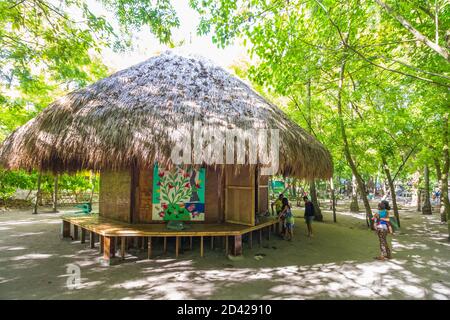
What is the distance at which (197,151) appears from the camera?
5.33 metres

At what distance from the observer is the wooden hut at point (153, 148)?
215 inches

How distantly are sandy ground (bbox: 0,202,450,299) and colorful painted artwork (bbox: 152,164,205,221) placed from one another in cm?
89

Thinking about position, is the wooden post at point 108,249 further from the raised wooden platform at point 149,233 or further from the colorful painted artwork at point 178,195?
the colorful painted artwork at point 178,195

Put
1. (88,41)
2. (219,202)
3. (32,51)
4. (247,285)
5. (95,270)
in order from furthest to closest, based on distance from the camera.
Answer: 1. (219,202)
2. (32,51)
3. (88,41)
4. (95,270)
5. (247,285)

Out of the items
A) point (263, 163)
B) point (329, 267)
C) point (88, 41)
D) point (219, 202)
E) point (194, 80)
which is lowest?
point (329, 267)

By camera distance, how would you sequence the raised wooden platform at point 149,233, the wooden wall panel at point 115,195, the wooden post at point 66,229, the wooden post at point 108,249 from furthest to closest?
1. the wooden post at point 66,229
2. the wooden wall panel at point 115,195
3. the raised wooden platform at point 149,233
4. the wooden post at point 108,249

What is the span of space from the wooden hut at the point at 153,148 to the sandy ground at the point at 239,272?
570mm

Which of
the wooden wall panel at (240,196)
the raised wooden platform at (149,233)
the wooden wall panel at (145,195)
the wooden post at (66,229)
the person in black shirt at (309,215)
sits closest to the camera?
the raised wooden platform at (149,233)

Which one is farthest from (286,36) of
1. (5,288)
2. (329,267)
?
(5,288)

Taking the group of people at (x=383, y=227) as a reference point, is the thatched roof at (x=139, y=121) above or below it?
above

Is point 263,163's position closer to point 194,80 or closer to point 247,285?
point 247,285

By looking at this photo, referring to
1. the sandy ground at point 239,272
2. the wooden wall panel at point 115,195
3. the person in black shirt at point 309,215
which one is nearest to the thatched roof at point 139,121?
the wooden wall panel at point 115,195

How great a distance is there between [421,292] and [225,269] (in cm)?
350
